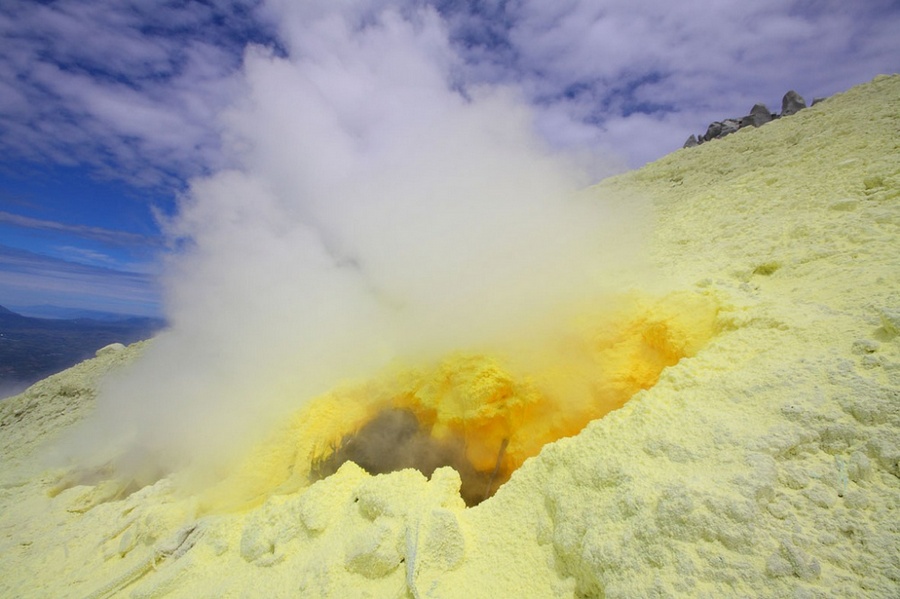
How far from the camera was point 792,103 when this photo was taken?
11977 mm

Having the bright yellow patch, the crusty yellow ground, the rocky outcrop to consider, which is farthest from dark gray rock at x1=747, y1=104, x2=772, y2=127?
the bright yellow patch

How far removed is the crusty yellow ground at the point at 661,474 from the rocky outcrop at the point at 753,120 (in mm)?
7593

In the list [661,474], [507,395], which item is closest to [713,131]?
[507,395]

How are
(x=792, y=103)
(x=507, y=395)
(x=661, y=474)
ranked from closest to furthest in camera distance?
(x=661, y=474) → (x=507, y=395) → (x=792, y=103)

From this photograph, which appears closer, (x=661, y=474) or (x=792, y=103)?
(x=661, y=474)

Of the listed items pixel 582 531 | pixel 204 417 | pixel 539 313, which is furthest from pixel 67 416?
pixel 582 531

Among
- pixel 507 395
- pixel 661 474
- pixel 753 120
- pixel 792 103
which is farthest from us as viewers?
pixel 753 120

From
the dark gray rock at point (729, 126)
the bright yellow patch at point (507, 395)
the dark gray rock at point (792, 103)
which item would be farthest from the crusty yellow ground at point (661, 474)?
the dark gray rock at point (792, 103)

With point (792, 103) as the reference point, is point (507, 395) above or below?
below

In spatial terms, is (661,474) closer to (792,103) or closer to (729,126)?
(729,126)

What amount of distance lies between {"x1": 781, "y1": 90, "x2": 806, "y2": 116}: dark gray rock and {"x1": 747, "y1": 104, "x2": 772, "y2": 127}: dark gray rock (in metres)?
0.54

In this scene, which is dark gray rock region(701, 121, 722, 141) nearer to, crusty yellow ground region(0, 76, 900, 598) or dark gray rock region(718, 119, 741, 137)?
dark gray rock region(718, 119, 741, 137)

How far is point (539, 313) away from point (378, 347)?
2294mm

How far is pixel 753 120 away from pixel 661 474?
1597 cm
